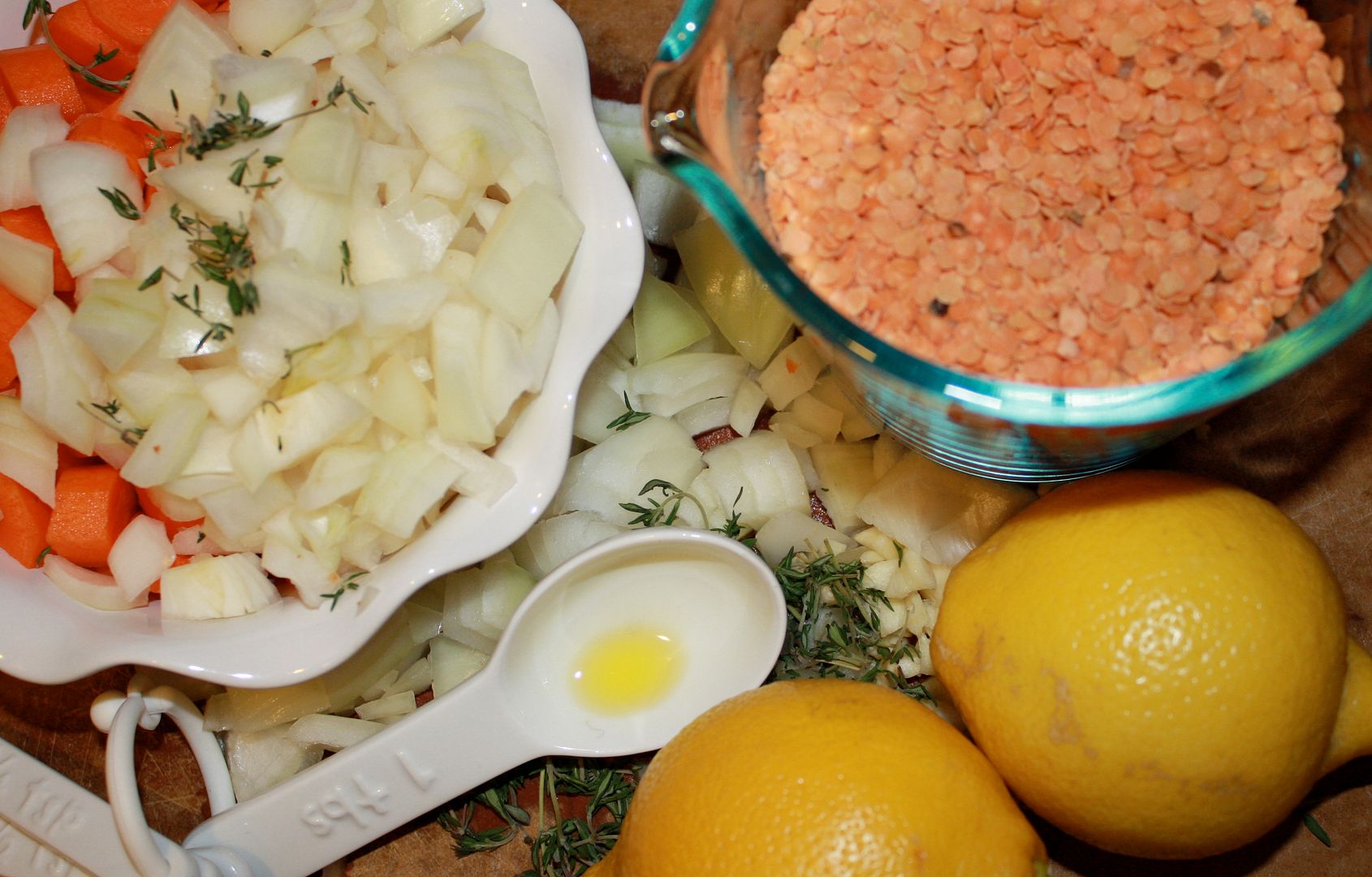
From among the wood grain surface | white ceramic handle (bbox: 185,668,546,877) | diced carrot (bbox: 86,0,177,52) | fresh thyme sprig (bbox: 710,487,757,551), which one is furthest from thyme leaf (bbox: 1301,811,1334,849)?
diced carrot (bbox: 86,0,177,52)

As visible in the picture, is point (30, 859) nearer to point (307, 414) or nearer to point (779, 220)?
point (307, 414)

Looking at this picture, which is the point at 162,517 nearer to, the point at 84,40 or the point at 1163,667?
the point at 84,40

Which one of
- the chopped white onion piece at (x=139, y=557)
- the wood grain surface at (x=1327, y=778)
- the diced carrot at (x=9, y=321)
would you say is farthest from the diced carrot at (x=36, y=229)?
the wood grain surface at (x=1327, y=778)

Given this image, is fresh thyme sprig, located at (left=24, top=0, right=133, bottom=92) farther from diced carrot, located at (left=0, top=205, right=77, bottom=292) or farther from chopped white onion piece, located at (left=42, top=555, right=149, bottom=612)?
chopped white onion piece, located at (left=42, top=555, right=149, bottom=612)

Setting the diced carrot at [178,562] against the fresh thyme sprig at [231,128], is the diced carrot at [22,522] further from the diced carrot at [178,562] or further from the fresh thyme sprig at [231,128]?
the fresh thyme sprig at [231,128]

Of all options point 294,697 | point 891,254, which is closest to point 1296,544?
point 891,254

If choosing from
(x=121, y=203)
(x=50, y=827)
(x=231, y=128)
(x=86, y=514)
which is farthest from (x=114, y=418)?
(x=50, y=827)
